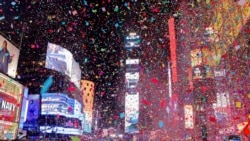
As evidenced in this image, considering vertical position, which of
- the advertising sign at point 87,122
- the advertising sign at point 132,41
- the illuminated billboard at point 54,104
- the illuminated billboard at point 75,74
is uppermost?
the advertising sign at point 132,41

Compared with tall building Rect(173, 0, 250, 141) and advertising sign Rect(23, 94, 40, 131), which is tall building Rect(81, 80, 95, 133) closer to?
advertising sign Rect(23, 94, 40, 131)

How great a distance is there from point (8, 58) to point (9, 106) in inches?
94.4

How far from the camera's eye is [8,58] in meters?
12.2

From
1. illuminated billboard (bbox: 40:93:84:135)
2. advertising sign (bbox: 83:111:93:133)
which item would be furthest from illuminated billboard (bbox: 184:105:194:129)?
advertising sign (bbox: 83:111:93:133)

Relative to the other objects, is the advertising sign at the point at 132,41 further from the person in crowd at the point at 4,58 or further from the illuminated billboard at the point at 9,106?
the person in crowd at the point at 4,58

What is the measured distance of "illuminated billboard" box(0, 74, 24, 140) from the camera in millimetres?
10852

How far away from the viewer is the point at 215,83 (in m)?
23.9

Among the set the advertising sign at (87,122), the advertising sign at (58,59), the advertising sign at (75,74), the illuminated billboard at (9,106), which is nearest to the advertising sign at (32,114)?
the advertising sign at (58,59)

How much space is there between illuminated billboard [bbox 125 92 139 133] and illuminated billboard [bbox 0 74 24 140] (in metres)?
57.8

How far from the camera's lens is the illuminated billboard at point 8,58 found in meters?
11.6

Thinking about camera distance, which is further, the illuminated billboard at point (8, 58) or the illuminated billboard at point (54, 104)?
the illuminated billboard at point (54, 104)

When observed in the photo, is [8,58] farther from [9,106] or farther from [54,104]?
[54,104]

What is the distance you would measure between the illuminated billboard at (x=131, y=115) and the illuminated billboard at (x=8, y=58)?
58.1m

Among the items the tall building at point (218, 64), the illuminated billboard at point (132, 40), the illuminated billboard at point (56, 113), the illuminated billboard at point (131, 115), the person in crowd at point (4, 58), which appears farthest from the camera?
the illuminated billboard at point (132, 40)
